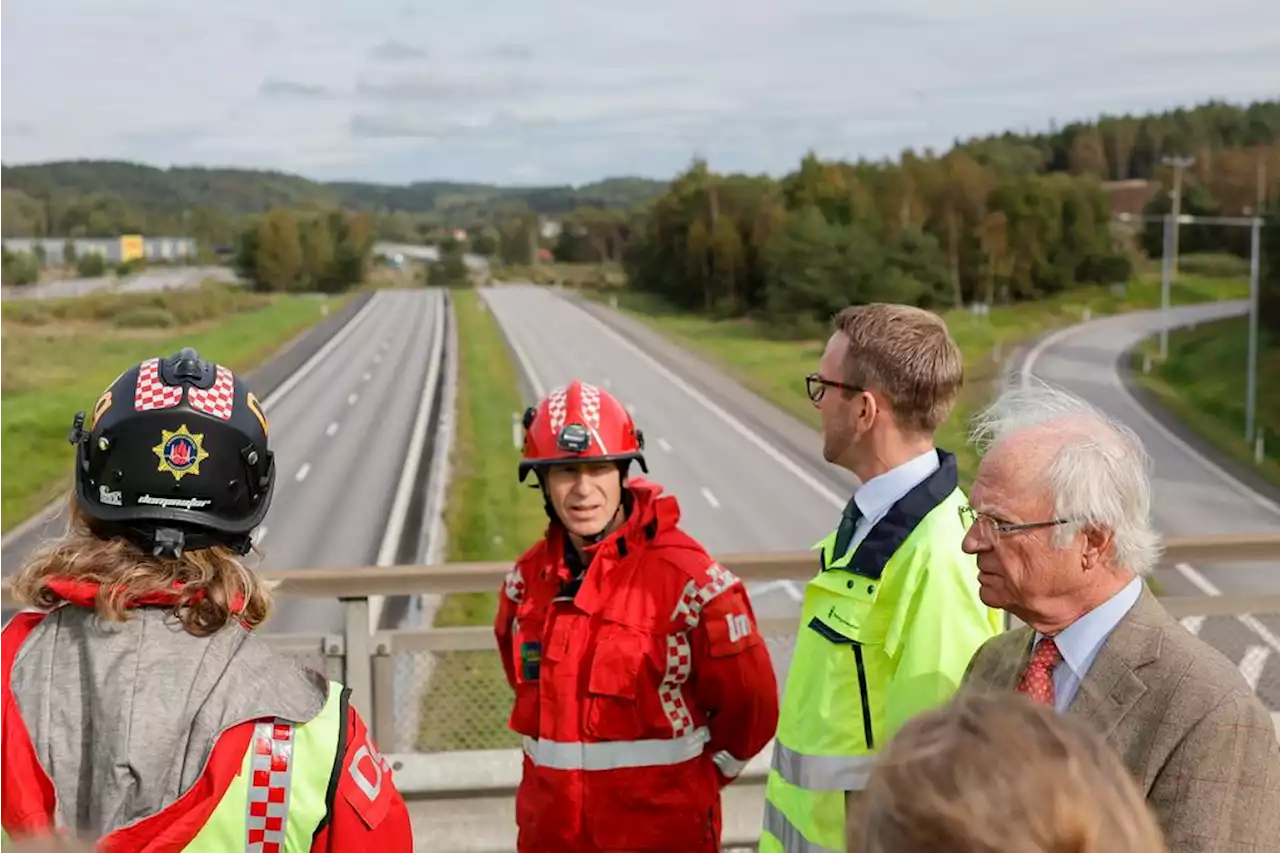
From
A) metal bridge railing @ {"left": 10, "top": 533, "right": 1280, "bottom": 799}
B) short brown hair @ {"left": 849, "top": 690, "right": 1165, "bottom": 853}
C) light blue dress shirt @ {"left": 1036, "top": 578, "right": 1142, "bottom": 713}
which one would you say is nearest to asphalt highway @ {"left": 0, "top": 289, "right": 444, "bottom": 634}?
metal bridge railing @ {"left": 10, "top": 533, "right": 1280, "bottom": 799}

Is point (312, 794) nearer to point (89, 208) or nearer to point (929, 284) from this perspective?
point (89, 208)

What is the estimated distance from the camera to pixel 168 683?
1.31 metres

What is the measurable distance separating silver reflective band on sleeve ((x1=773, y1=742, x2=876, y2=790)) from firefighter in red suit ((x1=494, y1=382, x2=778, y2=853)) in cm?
32

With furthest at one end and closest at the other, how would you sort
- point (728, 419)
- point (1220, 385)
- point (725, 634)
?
point (1220, 385) < point (728, 419) < point (725, 634)

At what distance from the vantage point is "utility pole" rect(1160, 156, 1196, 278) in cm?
1627

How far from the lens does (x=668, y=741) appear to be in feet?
7.59

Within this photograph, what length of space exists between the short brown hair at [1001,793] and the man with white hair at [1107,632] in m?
0.54

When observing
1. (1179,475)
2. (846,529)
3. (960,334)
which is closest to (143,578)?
(846,529)

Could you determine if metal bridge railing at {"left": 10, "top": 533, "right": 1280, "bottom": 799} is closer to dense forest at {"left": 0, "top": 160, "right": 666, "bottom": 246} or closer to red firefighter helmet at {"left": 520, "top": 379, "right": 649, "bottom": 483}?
red firefighter helmet at {"left": 520, "top": 379, "right": 649, "bottom": 483}

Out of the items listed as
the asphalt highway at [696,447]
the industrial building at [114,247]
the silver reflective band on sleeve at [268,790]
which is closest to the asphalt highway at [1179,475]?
the asphalt highway at [696,447]

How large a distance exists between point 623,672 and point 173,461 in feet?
3.63

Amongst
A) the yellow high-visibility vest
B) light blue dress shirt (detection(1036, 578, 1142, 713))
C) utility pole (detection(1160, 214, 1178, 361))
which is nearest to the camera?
light blue dress shirt (detection(1036, 578, 1142, 713))

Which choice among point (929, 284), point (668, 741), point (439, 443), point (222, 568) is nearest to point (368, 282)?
point (439, 443)

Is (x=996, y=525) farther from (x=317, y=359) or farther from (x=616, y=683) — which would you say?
(x=317, y=359)
